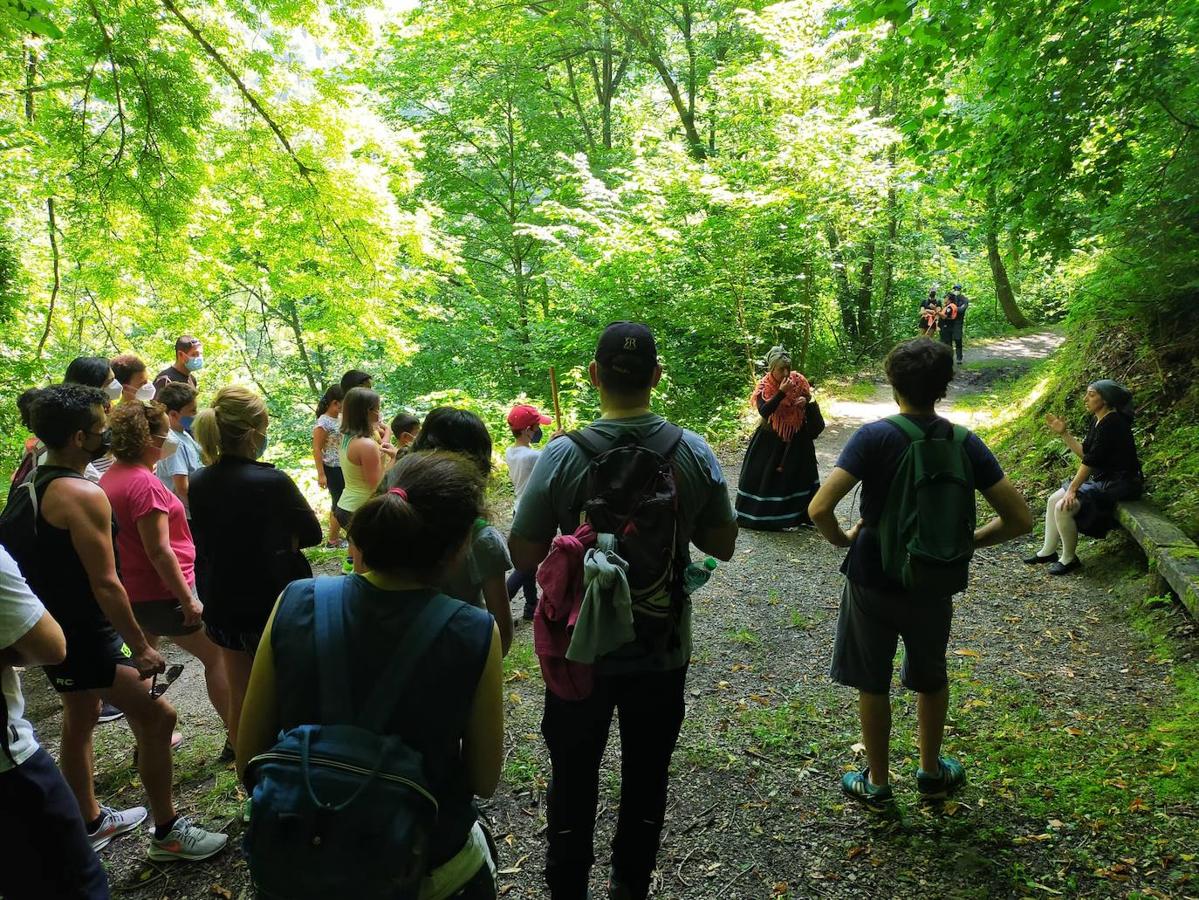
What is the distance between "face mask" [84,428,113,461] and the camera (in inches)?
104

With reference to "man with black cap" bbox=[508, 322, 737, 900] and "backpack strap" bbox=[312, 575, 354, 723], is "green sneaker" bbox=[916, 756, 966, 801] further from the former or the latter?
"backpack strap" bbox=[312, 575, 354, 723]

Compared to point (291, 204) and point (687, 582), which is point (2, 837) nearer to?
point (687, 582)

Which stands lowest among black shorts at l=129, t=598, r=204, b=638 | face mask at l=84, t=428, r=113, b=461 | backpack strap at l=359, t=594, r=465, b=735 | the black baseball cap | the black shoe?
the black shoe

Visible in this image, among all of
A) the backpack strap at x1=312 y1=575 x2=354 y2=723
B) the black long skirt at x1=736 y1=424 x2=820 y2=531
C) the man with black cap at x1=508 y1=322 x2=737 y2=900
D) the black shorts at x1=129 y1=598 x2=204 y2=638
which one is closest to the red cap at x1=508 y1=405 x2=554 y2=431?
the black shorts at x1=129 y1=598 x2=204 y2=638

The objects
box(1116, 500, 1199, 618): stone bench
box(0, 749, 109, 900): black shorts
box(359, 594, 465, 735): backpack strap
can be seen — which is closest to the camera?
box(359, 594, 465, 735): backpack strap

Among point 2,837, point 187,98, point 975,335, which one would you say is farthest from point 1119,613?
point 975,335

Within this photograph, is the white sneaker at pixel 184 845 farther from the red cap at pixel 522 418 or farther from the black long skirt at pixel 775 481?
the black long skirt at pixel 775 481

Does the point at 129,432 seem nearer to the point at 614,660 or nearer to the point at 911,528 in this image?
the point at 614,660

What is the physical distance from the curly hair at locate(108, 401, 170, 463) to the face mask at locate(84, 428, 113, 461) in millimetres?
51

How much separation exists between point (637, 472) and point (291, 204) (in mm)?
6933

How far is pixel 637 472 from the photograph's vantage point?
2.01m

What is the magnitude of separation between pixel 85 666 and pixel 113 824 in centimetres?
89

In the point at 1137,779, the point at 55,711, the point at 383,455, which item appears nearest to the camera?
the point at 1137,779

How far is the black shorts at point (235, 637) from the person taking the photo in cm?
297
